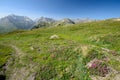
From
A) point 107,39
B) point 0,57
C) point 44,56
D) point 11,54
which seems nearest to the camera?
point 44,56

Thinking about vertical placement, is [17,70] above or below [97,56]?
below

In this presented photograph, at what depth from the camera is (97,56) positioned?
29.9 meters

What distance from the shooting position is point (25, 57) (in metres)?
35.1

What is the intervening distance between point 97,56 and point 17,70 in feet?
47.8

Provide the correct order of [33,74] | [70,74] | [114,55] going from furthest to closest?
[114,55], [33,74], [70,74]

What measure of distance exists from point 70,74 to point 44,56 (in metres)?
9.80

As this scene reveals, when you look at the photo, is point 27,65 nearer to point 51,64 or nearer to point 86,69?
point 51,64

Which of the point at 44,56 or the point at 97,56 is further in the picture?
the point at 44,56

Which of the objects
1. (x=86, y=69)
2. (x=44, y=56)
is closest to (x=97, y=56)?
(x=86, y=69)

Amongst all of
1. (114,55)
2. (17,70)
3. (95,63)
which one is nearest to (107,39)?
(114,55)

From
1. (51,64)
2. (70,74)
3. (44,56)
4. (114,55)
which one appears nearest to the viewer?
(70,74)

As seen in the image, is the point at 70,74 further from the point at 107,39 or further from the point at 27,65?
the point at 107,39

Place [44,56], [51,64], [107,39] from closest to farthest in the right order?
[51,64]
[44,56]
[107,39]

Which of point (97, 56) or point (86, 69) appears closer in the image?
point (86, 69)
